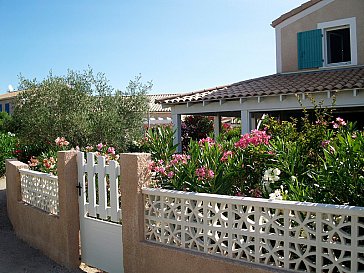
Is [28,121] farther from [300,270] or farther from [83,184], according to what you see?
[300,270]

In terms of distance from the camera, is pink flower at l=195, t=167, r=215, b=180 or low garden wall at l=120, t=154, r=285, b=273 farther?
pink flower at l=195, t=167, r=215, b=180

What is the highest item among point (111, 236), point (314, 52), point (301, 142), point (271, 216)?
point (314, 52)

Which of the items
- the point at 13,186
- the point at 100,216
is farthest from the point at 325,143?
the point at 13,186

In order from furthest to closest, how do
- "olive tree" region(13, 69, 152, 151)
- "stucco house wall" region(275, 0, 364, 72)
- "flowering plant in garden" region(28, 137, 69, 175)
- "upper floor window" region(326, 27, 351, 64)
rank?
"upper floor window" region(326, 27, 351, 64) → "stucco house wall" region(275, 0, 364, 72) → "olive tree" region(13, 69, 152, 151) → "flowering plant in garden" region(28, 137, 69, 175)

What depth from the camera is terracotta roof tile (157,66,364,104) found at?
39.2 ft

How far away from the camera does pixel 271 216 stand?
4211 millimetres

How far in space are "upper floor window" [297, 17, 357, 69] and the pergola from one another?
1.42 feet

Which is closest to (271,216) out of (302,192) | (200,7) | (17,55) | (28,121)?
(302,192)

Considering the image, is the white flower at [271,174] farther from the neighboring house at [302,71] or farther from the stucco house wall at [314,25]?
the stucco house wall at [314,25]

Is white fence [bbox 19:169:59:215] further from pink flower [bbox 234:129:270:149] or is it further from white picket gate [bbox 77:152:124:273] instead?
pink flower [bbox 234:129:270:149]

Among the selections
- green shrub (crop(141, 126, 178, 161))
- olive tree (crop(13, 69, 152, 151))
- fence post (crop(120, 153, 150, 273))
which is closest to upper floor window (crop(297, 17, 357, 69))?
olive tree (crop(13, 69, 152, 151))

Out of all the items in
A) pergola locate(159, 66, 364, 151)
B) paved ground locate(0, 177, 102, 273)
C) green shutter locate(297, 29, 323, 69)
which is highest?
green shutter locate(297, 29, 323, 69)

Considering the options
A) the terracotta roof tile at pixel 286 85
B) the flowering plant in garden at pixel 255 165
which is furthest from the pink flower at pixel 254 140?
the terracotta roof tile at pixel 286 85

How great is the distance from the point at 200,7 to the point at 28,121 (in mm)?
5959
